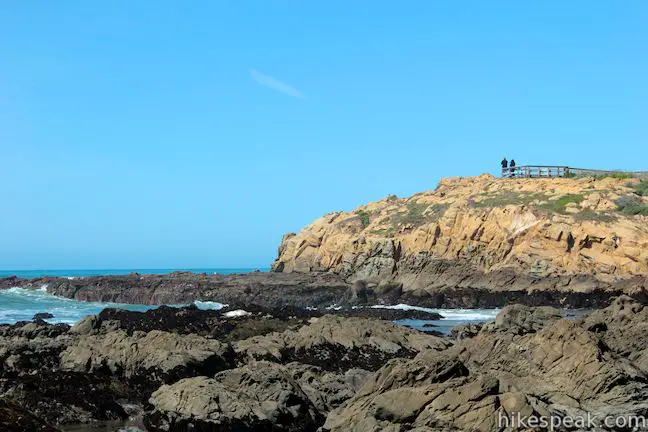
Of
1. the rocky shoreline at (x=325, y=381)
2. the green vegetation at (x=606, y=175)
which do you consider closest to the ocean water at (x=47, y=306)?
the rocky shoreline at (x=325, y=381)

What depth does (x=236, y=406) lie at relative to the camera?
44.3 feet

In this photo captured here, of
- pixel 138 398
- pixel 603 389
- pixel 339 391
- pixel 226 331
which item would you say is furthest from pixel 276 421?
pixel 226 331

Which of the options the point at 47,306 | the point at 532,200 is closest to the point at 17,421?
the point at 47,306

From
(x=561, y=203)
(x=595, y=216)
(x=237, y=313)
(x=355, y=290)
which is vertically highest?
(x=561, y=203)

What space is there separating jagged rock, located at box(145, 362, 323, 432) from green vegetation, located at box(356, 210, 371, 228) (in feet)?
159

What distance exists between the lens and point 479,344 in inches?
640

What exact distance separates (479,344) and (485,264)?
1342 inches

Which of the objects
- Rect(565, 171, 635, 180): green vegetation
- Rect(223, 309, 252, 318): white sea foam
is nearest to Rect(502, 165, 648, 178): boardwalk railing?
Rect(565, 171, 635, 180): green vegetation

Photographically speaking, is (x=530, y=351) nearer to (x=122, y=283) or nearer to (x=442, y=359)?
(x=442, y=359)

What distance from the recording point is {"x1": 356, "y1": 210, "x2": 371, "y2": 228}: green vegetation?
63375mm

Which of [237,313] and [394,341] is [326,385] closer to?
[394,341]

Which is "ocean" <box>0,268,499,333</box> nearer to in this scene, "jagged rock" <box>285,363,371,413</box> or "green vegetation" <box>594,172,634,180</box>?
"jagged rock" <box>285,363,371,413</box>

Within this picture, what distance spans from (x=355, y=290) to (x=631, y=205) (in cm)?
1902

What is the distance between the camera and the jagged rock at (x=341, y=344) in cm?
2108
